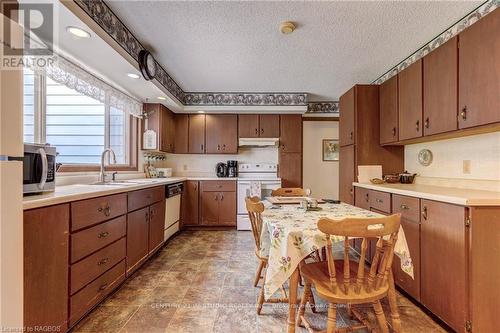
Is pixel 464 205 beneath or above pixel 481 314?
above

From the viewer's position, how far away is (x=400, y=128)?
254 cm

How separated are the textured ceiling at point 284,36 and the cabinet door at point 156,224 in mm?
1777

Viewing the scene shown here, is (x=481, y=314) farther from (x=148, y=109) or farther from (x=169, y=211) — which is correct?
(x=148, y=109)

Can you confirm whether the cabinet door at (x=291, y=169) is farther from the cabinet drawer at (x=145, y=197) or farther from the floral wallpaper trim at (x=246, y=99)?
the cabinet drawer at (x=145, y=197)

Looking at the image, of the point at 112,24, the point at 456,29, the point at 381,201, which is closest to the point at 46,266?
the point at 112,24

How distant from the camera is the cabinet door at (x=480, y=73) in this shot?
5.03 feet

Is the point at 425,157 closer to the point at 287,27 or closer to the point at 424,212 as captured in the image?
the point at 424,212

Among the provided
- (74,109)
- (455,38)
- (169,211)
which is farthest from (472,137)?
(74,109)

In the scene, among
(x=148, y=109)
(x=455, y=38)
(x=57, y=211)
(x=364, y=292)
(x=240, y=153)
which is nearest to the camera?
(x=364, y=292)

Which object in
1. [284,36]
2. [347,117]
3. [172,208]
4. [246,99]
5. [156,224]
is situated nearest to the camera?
[284,36]

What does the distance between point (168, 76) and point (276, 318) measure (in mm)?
3159

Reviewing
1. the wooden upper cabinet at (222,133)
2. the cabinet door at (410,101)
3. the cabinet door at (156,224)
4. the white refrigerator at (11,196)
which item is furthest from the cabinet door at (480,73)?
the wooden upper cabinet at (222,133)

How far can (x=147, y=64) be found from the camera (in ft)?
8.38

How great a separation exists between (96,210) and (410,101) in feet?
9.72
